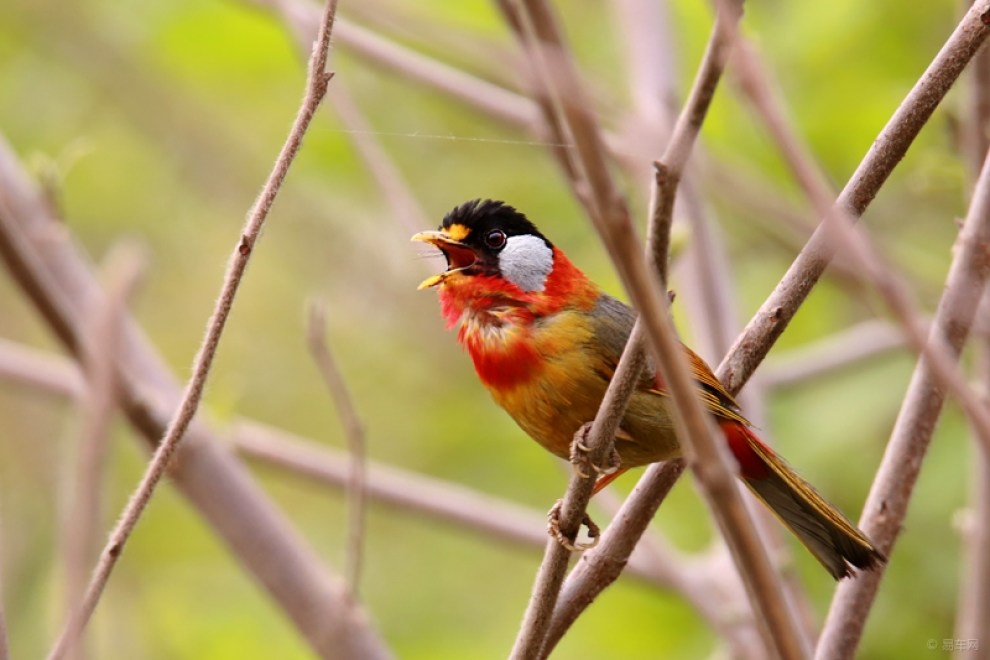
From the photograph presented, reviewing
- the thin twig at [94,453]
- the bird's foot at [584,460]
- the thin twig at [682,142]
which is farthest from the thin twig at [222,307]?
the bird's foot at [584,460]

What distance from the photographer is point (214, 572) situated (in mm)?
5742

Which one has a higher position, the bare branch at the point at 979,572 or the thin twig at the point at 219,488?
the bare branch at the point at 979,572

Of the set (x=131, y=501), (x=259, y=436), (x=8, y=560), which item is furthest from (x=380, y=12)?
(x=8, y=560)

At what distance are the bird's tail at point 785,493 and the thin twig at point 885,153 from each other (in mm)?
825

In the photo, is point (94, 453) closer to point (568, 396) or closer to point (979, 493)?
point (568, 396)

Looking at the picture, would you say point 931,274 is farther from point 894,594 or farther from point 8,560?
point 8,560

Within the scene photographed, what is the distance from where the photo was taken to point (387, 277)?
7207 millimetres

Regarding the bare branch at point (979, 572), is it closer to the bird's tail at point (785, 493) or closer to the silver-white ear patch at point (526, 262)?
the bird's tail at point (785, 493)

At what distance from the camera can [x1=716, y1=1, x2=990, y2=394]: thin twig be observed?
1.96m

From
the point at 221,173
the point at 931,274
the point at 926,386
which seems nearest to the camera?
the point at 926,386

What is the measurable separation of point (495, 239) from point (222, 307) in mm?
1679

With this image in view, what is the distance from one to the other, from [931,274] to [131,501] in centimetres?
319

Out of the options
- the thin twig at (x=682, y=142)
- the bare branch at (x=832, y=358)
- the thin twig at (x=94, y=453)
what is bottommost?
the thin twig at (x=94, y=453)

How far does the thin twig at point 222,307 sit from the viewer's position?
1757 mm
